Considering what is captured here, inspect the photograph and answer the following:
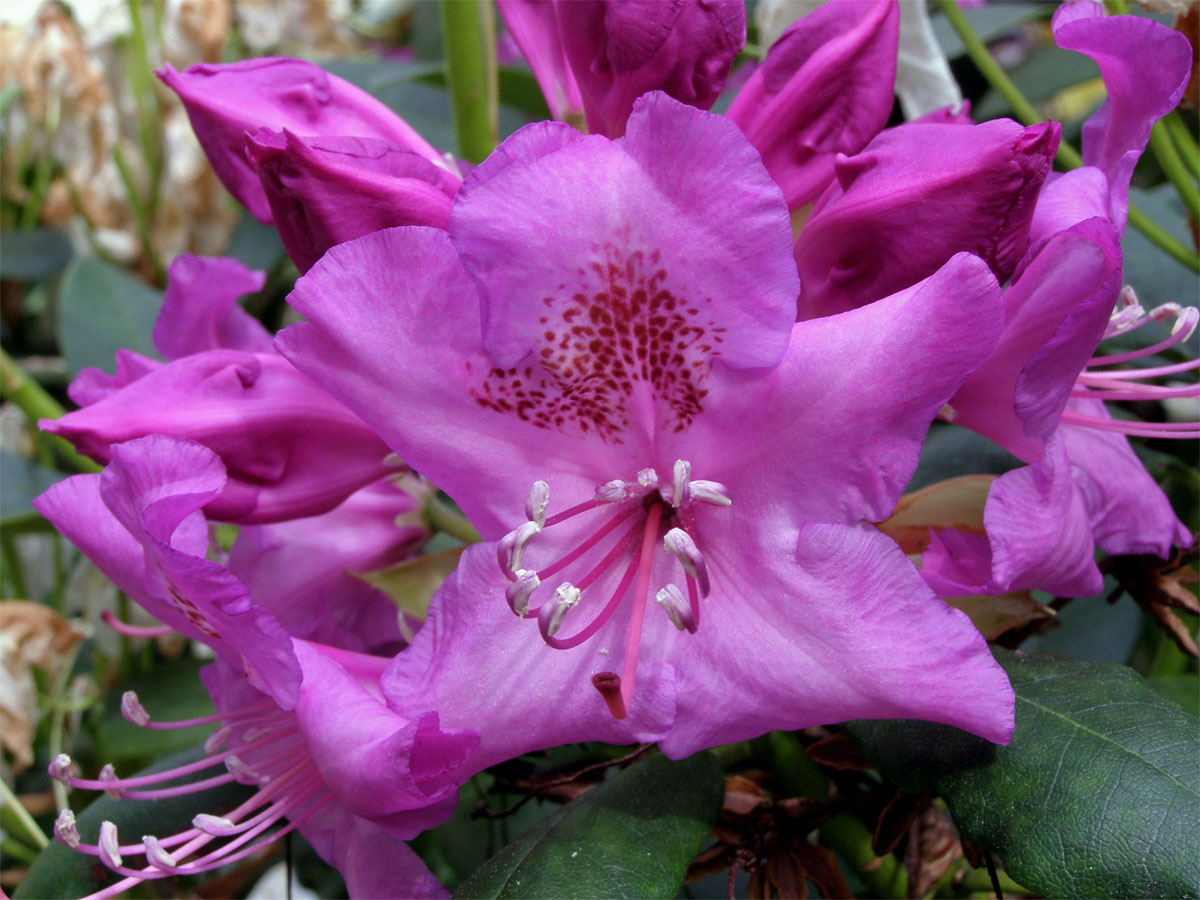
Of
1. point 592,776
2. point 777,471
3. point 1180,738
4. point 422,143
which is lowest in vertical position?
point 592,776

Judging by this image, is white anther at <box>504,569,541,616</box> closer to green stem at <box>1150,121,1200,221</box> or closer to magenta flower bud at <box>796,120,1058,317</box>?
magenta flower bud at <box>796,120,1058,317</box>

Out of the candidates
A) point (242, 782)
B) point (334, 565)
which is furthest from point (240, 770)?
point (334, 565)

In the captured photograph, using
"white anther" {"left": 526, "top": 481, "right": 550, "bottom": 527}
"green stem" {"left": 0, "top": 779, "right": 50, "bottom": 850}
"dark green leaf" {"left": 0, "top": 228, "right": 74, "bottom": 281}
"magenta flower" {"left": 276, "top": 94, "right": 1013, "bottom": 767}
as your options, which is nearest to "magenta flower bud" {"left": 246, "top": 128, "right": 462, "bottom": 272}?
"magenta flower" {"left": 276, "top": 94, "right": 1013, "bottom": 767}

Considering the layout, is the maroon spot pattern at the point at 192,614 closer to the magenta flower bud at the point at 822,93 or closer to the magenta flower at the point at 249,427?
the magenta flower at the point at 249,427

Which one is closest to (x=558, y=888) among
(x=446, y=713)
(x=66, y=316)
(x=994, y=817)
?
(x=446, y=713)

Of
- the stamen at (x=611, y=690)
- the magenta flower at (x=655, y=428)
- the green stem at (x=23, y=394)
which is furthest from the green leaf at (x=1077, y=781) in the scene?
the green stem at (x=23, y=394)

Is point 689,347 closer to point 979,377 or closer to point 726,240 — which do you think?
point 726,240

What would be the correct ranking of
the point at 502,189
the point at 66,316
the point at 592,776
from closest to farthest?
the point at 502,189 → the point at 592,776 → the point at 66,316

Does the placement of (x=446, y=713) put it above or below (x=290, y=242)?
below
